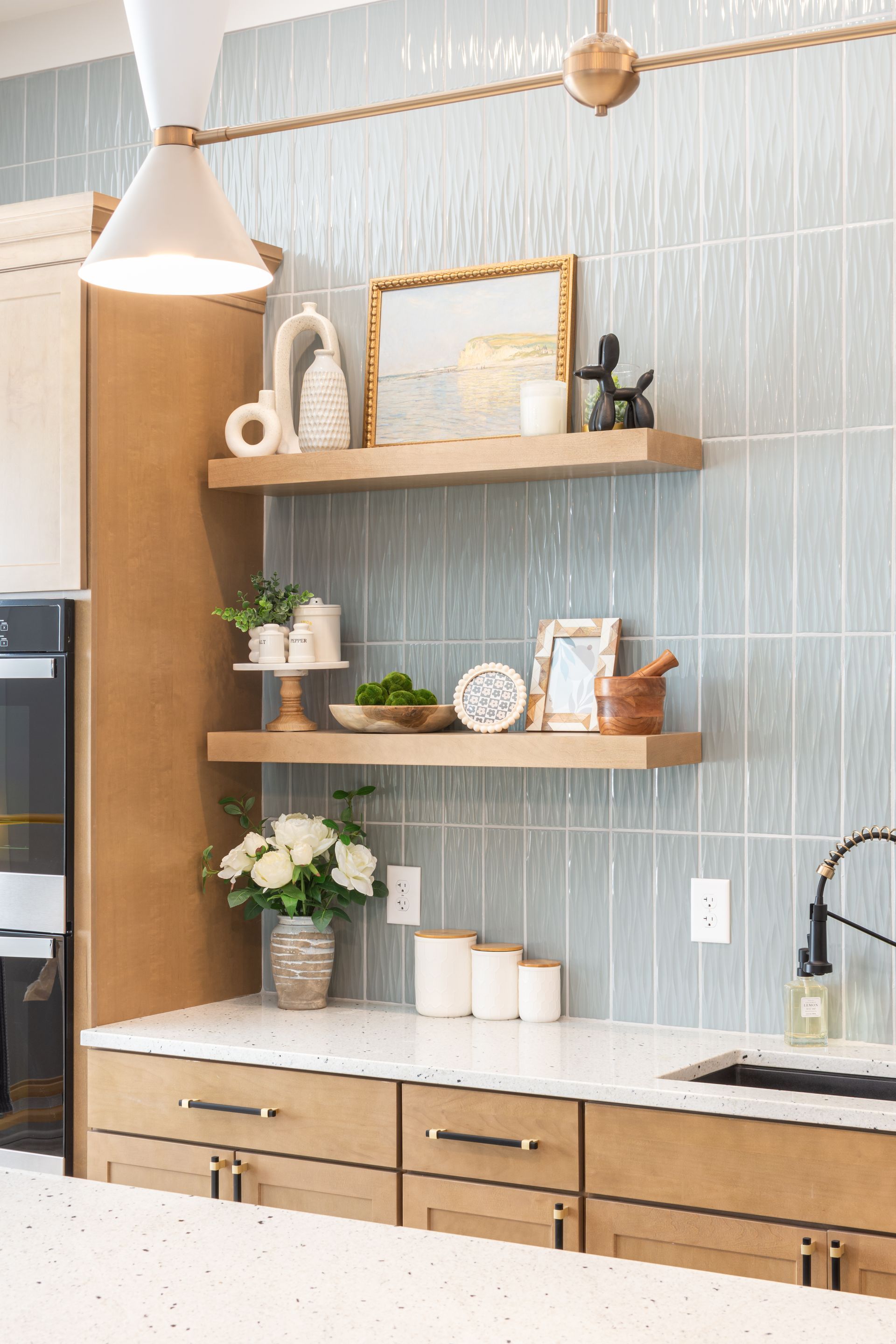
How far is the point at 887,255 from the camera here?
2492 mm

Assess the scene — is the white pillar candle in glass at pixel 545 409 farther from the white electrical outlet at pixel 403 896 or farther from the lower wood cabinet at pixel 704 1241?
the lower wood cabinet at pixel 704 1241

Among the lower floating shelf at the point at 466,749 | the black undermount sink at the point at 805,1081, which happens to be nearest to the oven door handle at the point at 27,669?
the lower floating shelf at the point at 466,749

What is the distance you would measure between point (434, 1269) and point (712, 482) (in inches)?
66.9

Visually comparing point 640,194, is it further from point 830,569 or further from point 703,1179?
point 703,1179

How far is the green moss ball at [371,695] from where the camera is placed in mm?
2771

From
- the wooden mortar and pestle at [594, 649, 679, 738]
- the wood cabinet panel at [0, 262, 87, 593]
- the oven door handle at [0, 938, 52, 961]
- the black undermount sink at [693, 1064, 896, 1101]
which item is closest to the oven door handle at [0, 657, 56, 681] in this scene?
the wood cabinet panel at [0, 262, 87, 593]

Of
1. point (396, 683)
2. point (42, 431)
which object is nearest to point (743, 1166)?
point (396, 683)

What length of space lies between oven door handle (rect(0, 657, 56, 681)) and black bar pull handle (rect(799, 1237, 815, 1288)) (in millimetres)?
1592

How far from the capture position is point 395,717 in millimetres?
2725

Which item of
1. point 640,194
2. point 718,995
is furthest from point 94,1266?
point 640,194

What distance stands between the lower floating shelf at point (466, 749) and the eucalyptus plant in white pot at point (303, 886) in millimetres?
145

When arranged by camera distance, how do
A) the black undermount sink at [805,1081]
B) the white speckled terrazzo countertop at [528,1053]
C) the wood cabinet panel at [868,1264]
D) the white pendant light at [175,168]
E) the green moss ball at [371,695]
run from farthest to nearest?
the green moss ball at [371,695], the black undermount sink at [805,1081], the white speckled terrazzo countertop at [528,1053], the wood cabinet panel at [868,1264], the white pendant light at [175,168]

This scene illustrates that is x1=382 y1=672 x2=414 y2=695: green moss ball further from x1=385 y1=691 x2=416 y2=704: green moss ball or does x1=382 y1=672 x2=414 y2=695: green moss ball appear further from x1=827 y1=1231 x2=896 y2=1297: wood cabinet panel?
x1=827 y1=1231 x2=896 y2=1297: wood cabinet panel

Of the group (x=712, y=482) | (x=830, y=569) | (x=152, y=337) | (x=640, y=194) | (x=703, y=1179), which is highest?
(x=640, y=194)
